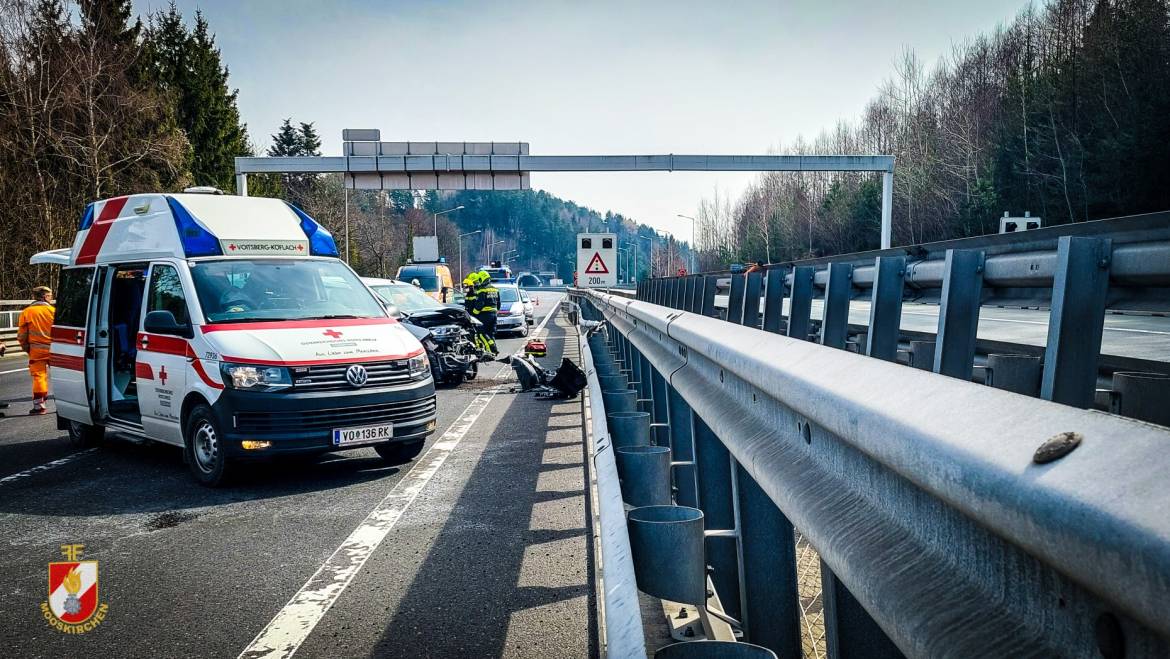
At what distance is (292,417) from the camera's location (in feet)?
24.6

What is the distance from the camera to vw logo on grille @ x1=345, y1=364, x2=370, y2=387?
779 cm

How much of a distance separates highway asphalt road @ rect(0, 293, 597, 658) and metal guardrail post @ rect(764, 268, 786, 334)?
1.73 metres

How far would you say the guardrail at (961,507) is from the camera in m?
0.76

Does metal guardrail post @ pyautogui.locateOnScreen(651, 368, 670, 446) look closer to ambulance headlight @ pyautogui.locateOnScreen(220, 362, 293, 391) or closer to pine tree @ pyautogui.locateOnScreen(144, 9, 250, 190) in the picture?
ambulance headlight @ pyautogui.locateOnScreen(220, 362, 293, 391)

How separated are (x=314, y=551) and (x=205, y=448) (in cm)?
252

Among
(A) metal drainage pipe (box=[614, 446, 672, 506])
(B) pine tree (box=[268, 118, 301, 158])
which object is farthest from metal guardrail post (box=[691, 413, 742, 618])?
(B) pine tree (box=[268, 118, 301, 158])

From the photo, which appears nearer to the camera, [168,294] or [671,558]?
[671,558]

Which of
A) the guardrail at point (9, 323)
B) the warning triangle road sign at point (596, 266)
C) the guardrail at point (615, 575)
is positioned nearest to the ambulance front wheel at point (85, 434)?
the guardrail at point (615, 575)

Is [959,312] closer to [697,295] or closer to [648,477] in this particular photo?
[648,477]

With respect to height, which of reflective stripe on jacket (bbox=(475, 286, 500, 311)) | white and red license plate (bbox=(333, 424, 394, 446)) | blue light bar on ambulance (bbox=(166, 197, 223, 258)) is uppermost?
blue light bar on ambulance (bbox=(166, 197, 223, 258))

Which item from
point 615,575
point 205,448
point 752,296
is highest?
point 752,296

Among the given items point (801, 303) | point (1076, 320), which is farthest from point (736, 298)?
point (1076, 320)

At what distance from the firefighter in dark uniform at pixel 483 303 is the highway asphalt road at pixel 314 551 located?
31.3ft

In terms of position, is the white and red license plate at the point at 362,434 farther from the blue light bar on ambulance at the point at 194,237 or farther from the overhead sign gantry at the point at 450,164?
the overhead sign gantry at the point at 450,164
